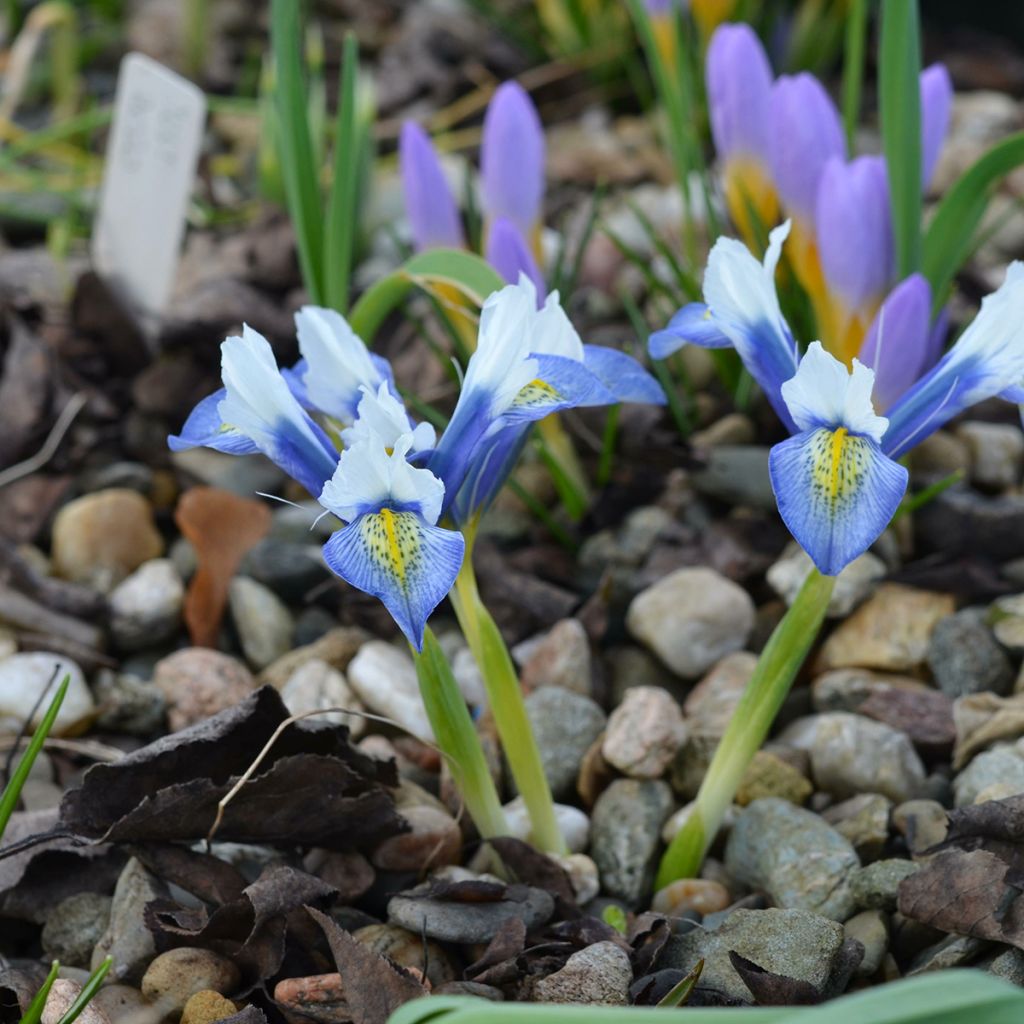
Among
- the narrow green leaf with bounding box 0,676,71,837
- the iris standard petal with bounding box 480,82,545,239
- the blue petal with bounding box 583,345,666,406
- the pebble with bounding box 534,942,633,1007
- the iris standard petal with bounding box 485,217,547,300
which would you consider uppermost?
the iris standard petal with bounding box 480,82,545,239

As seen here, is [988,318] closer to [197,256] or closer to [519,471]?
[519,471]

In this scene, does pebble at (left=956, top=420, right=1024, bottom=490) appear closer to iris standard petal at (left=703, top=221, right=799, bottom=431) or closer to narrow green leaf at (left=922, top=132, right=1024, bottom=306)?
narrow green leaf at (left=922, top=132, right=1024, bottom=306)

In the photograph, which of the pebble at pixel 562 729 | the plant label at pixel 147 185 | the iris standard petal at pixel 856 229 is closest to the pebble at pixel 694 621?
the pebble at pixel 562 729

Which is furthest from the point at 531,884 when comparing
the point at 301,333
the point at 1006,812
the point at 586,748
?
the point at 301,333

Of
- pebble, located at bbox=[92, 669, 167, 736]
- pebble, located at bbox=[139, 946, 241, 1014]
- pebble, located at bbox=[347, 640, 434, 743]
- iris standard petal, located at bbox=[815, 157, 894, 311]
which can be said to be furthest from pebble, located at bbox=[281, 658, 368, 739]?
iris standard petal, located at bbox=[815, 157, 894, 311]

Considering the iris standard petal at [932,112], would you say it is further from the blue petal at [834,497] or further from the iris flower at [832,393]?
the blue petal at [834,497]

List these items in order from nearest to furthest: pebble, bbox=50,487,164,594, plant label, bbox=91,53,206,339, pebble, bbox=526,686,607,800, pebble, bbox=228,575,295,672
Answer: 1. pebble, bbox=526,686,607,800
2. pebble, bbox=228,575,295,672
3. pebble, bbox=50,487,164,594
4. plant label, bbox=91,53,206,339
